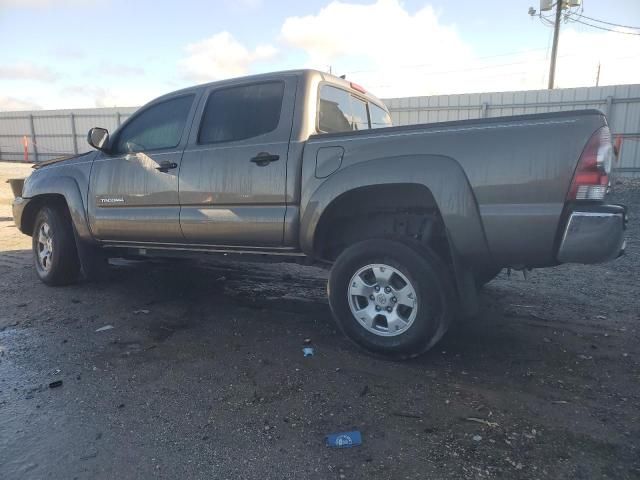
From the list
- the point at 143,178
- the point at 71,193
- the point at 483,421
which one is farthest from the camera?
the point at 71,193

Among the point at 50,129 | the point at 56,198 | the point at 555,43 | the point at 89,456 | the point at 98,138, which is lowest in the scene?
the point at 89,456

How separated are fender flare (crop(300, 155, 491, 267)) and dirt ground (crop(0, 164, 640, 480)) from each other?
85 cm

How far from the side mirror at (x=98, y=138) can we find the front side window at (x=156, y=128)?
11 centimetres

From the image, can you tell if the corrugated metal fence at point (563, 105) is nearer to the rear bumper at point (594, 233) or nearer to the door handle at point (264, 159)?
the door handle at point (264, 159)

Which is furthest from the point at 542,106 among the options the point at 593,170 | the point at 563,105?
the point at 593,170

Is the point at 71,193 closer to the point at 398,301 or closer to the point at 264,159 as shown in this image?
the point at 264,159

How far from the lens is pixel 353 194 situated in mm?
3355

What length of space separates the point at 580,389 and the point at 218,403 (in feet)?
7.15

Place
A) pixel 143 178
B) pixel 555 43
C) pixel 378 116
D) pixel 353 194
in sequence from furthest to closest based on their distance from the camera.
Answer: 1. pixel 555 43
2. pixel 378 116
3. pixel 143 178
4. pixel 353 194

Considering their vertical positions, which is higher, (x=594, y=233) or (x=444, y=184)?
(x=444, y=184)

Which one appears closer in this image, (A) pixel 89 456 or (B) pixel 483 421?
(A) pixel 89 456

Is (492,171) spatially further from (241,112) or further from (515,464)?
(241,112)

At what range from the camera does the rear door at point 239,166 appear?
3.60 meters

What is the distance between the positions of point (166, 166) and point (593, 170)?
3.32 m
